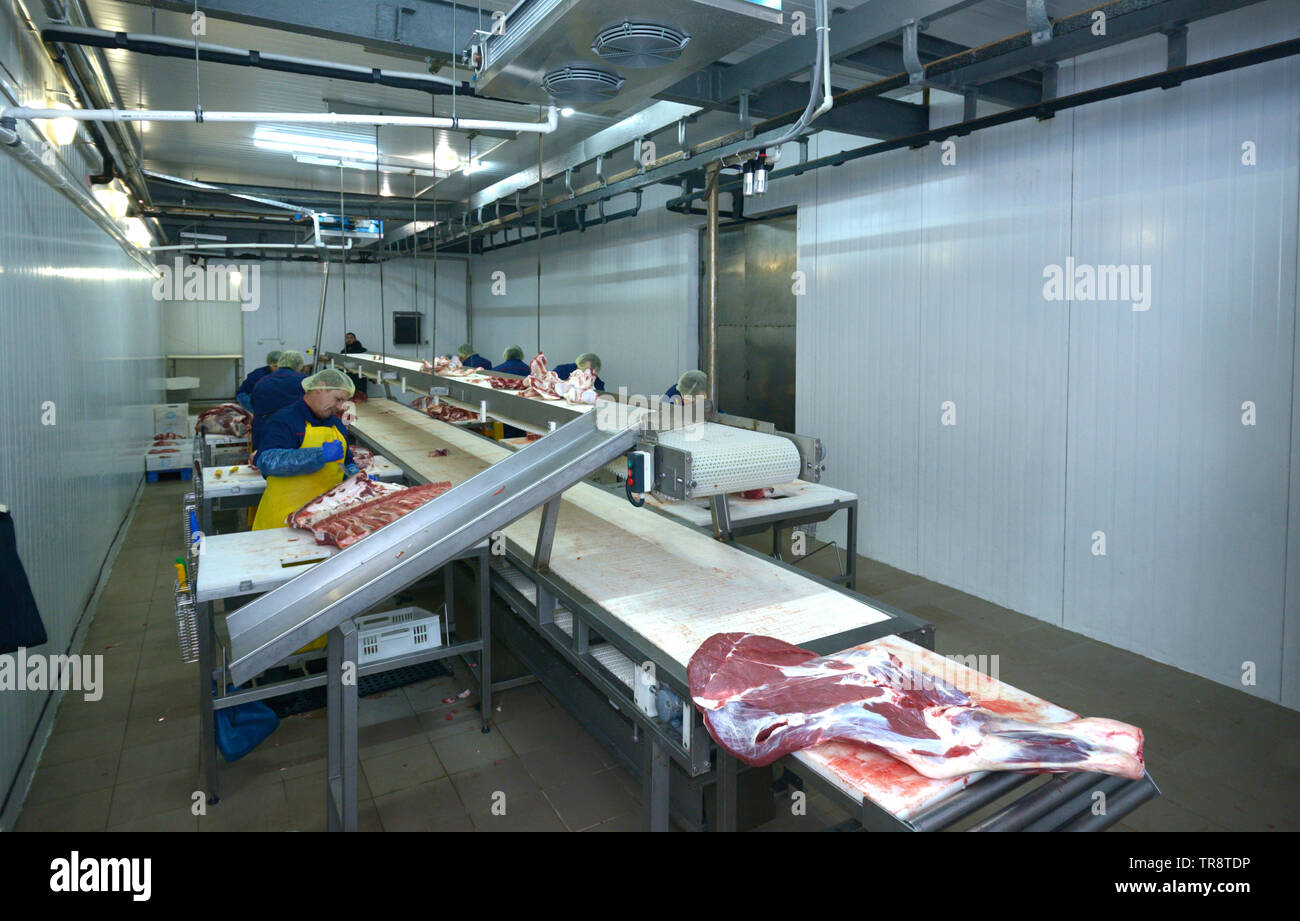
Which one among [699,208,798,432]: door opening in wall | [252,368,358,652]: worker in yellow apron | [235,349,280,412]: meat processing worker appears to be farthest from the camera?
[699,208,798,432]: door opening in wall

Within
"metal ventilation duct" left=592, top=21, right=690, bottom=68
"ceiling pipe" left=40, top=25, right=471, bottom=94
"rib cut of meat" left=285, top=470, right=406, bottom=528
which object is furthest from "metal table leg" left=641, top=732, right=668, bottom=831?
"ceiling pipe" left=40, top=25, right=471, bottom=94

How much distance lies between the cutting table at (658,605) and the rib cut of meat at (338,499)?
0.77m

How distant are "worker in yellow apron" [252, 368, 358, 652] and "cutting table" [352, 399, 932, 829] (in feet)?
4.32

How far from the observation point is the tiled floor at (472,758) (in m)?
3.11

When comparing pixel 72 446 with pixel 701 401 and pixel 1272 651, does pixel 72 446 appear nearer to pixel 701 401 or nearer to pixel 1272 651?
pixel 701 401

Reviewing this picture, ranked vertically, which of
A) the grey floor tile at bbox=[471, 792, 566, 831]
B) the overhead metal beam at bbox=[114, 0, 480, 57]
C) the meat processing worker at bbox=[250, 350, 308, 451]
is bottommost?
the grey floor tile at bbox=[471, 792, 566, 831]

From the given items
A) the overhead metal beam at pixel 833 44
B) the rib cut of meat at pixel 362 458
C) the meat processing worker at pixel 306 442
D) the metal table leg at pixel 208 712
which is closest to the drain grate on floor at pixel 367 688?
the metal table leg at pixel 208 712

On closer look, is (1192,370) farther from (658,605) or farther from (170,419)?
(170,419)

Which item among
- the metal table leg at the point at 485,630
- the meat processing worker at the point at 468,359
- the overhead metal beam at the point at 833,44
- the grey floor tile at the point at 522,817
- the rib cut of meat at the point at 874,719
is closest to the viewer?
the rib cut of meat at the point at 874,719

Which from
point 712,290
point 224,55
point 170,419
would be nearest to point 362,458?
point 224,55

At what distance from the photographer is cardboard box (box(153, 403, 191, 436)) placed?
10253 mm

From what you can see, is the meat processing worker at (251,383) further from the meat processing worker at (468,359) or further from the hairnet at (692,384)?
the hairnet at (692,384)

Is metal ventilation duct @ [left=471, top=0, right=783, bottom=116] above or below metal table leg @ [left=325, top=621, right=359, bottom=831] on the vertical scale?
above

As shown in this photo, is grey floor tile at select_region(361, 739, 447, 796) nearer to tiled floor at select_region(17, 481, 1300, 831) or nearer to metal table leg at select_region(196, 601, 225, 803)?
tiled floor at select_region(17, 481, 1300, 831)
